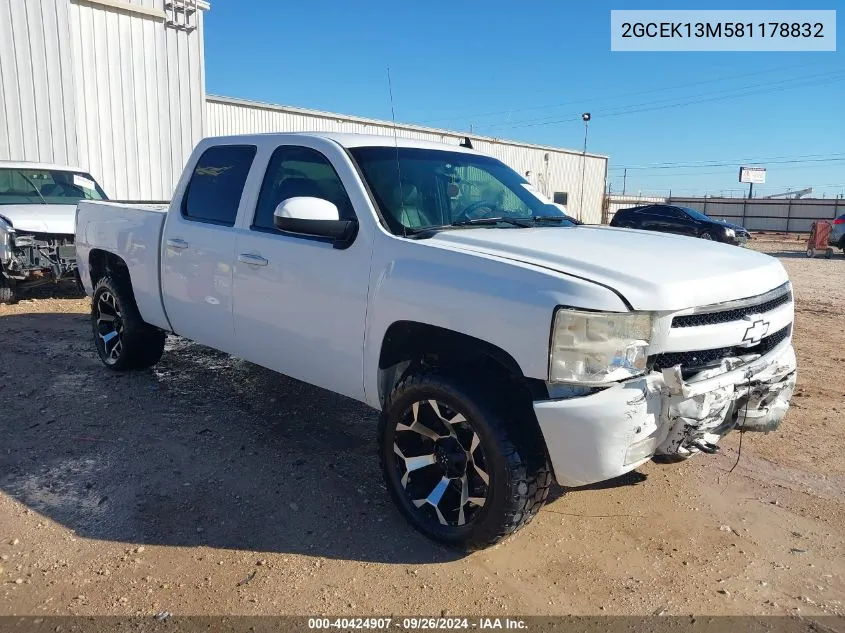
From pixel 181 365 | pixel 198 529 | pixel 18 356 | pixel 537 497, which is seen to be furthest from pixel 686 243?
pixel 18 356

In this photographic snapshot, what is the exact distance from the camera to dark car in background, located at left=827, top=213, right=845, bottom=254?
69.8 ft

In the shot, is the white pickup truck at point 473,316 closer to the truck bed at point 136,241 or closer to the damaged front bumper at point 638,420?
the damaged front bumper at point 638,420

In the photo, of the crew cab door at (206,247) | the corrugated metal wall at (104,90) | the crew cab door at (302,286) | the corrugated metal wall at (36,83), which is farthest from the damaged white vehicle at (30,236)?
the crew cab door at (302,286)

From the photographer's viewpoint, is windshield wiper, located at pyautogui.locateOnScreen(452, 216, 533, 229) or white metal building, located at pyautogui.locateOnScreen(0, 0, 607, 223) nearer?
windshield wiper, located at pyautogui.locateOnScreen(452, 216, 533, 229)

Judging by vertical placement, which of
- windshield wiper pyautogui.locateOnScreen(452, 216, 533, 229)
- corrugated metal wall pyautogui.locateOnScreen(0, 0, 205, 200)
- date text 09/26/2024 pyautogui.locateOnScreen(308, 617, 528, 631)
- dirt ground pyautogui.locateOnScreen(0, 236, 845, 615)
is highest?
Result: corrugated metal wall pyautogui.locateOnScreen(0, 0, 205, 200)

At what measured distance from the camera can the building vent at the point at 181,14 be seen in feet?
48.9

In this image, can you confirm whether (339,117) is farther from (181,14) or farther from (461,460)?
(461,460)

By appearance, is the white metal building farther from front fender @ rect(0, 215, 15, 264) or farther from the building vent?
front fender @ rect(0, 215, 15, 264)

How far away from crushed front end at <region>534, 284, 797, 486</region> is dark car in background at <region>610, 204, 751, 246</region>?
18767mm

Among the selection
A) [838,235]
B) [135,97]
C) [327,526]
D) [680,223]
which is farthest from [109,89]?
[838,235]

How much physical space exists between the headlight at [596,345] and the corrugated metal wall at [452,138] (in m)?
3.47

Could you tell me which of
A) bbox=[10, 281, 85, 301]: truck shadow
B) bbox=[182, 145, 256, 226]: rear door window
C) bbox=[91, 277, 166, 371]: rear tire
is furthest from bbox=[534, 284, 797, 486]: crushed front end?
bbox=[10, 281, 85, 301]: truck shadow

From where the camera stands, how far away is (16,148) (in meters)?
13.0

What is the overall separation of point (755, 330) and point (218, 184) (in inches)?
134
